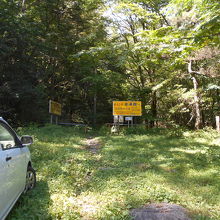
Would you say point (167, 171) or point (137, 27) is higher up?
point (137, 27)

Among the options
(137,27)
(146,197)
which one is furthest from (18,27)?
(146,197)

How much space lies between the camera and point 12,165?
316 centimetres

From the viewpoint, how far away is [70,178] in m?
5.18

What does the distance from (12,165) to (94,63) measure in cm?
1374

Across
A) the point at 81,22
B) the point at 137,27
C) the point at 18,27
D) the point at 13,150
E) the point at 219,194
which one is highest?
the point at 81,22

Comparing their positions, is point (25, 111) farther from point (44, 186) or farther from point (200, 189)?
point (200, 189)

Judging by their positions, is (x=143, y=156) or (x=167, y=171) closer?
(x=167, y=171)

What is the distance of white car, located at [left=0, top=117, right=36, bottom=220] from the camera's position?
8.94ft

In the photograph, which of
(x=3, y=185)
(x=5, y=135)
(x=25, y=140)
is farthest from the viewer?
(x=25, y=140)

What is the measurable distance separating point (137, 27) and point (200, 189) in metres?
14.6

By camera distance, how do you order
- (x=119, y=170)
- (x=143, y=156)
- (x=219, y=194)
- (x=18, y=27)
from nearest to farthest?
(x=219, y=194) → (x=119, y=170) → (x=143, y=156) → (x=18, y=27)

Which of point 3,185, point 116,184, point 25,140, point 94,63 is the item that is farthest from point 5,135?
point 94,63

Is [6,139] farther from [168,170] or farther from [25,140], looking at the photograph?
[168,170]

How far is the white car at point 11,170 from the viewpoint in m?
2.72
